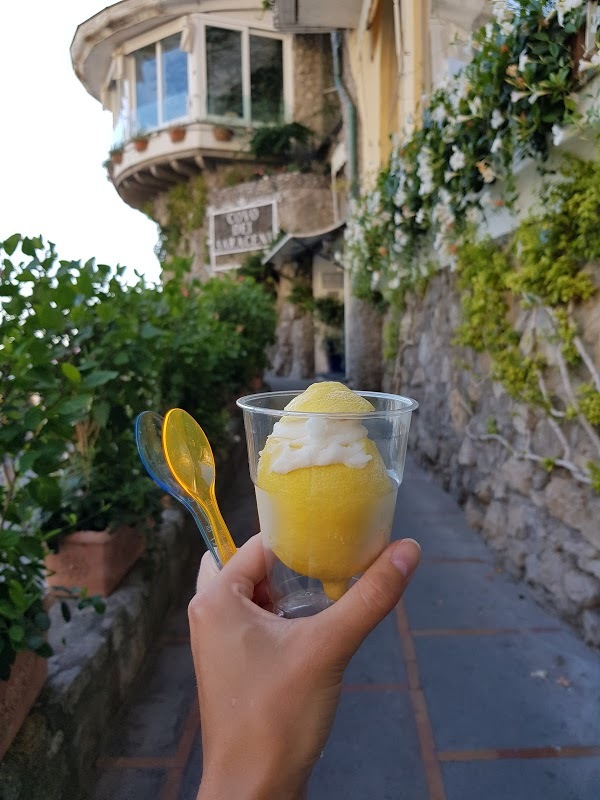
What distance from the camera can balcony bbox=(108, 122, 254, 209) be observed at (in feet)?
41.8

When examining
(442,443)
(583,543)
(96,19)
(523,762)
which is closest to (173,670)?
(523,762)

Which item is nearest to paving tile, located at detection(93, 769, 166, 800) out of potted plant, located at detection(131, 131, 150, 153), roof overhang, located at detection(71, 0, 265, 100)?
roof overhang, located at detection(71, 0, 265, 100)

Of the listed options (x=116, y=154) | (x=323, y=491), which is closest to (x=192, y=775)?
(x=323, y=491)

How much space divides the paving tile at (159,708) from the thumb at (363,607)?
1.30 metres

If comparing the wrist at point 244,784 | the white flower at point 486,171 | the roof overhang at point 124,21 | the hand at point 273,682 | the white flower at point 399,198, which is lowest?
the wrist at point 244,784

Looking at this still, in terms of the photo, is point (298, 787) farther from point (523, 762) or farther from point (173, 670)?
point (173, 670)

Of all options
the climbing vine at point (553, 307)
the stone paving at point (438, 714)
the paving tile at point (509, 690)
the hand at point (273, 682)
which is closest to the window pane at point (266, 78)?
the climbing vine at point (553, 307)

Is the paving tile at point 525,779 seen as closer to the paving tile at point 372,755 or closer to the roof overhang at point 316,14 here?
the paving tile at point 372,755

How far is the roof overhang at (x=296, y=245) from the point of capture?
34.4ft

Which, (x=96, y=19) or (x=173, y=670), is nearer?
(x=173, y=670)

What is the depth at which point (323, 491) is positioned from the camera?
0.82 metres

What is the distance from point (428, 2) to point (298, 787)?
511cm

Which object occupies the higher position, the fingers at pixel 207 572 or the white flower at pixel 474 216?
the white flower at pixel 474 216

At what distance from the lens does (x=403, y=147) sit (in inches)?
153
